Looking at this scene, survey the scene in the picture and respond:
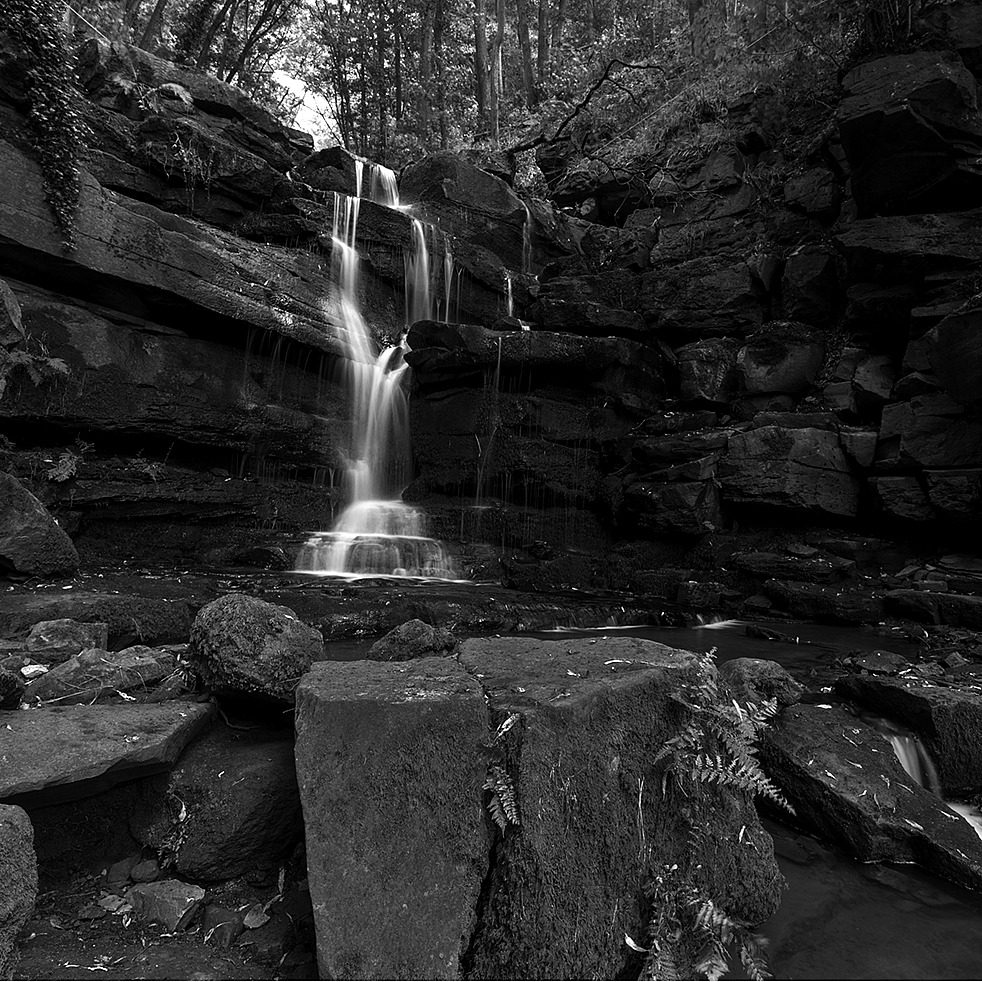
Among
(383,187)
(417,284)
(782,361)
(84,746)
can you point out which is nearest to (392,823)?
(84,746)

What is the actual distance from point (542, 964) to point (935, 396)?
40.7 ft

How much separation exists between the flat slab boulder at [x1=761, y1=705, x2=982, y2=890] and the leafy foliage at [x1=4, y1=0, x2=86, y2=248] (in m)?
12.7

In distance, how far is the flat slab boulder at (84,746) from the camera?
261 centimetres

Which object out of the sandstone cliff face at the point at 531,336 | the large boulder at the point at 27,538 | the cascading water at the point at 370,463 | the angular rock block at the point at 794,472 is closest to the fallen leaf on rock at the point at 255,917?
the large boulder at the point at 27,538

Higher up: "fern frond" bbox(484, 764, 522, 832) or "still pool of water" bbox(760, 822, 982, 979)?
"fern frond" bbox(484, 764, 522, 832)

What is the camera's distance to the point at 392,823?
2449 millimetres

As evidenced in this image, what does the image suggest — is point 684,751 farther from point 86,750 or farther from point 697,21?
point 697,21

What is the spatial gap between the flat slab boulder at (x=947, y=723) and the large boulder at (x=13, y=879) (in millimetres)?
5462

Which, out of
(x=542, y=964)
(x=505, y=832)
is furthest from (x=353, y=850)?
(x=542, y=964)

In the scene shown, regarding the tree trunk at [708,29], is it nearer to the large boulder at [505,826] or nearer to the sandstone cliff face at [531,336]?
the sandstone cliff face at [531,336]

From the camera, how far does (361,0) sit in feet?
87.8

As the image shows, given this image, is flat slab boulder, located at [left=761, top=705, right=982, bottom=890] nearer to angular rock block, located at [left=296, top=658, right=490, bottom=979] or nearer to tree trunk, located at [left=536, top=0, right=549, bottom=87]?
angular rock block, located at [left=296, top=658, right=490, bottom=979]

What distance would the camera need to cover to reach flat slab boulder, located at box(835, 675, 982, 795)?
437 centimetres

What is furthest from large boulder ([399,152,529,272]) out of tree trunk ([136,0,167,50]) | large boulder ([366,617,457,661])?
large boulder ([366,617,457,661])
